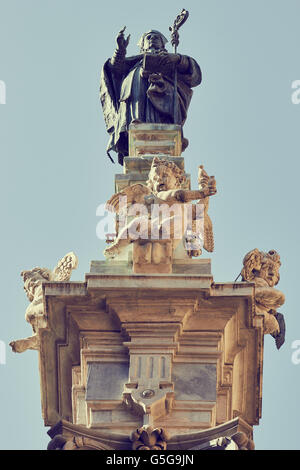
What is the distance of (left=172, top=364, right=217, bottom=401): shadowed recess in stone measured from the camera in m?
22.5

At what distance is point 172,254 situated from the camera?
23.8 metres

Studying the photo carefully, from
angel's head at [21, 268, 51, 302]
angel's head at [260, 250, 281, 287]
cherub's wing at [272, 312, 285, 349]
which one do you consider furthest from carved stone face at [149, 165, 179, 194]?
cherub's wing at [272, 312, 285, 349]

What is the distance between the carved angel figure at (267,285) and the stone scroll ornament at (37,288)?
105 inches

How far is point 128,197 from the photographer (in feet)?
82.8

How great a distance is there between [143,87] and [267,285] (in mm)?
6553

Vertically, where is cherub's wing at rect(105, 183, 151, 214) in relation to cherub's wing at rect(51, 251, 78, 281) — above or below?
above

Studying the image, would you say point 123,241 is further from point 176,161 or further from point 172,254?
point 176,161

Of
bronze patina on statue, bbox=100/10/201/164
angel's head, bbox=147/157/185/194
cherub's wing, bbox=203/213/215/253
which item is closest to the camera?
cherub's wing, bbox=203/213/215/253

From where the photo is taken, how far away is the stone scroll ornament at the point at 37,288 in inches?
942

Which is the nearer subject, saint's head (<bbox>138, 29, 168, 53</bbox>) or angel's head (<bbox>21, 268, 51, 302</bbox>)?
angel's head (<bbox>21, 268, 51, 302</bbox>)

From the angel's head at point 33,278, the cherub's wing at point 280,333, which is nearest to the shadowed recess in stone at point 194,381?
the cherub's wing at point 280,333

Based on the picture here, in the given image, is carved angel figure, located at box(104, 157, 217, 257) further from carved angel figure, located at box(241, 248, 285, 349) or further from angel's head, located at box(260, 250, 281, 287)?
angel's head, located at box(260, 250, 281, 287)

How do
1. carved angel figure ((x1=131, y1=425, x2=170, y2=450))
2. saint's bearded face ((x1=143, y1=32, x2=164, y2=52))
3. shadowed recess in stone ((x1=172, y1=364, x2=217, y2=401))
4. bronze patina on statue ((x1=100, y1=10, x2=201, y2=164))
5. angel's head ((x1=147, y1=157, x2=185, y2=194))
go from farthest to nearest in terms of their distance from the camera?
saint's bearded face ((x1=143, y1=32, x2=164, y2=52)), bronze patina on statue ((x1=100, y1=10, x2=201, y2=164)), angel's head ((x1=147, y1=157, x2=185, y2=194)), shadowed recess in stone ((x1=172, y1=364, x2=217, y2=401)), carved angel figure ((x1=131, y1=425, x2=170, y2=450))

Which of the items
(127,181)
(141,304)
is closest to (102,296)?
(141,304)
